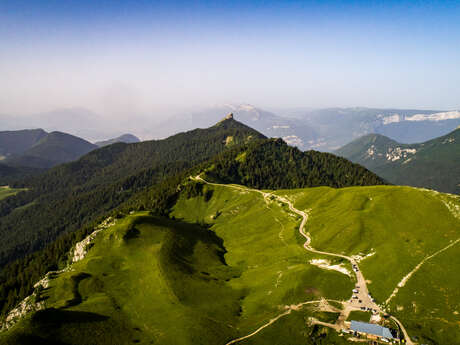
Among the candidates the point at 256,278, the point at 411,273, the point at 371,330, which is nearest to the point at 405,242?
the point at 411,273

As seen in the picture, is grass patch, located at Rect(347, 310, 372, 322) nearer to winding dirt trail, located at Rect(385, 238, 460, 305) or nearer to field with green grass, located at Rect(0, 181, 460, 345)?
field with green grass, located at Rect(0, 181, 460, 345)

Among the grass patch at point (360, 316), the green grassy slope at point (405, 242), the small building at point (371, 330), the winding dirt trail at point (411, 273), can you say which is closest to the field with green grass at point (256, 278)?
the green grassy slope at point (405, 242)

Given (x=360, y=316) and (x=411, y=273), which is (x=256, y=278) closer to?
(x=360, y=316)

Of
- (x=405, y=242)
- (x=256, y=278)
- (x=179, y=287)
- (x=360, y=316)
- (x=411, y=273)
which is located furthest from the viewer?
(x=256, y=278)

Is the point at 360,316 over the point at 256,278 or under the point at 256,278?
over

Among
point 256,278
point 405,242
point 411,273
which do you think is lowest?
point 256,278

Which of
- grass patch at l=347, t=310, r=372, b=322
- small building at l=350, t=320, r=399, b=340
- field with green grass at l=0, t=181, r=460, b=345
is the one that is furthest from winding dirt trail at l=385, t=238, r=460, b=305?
small building at l=350, t=320, r=399, b=340
